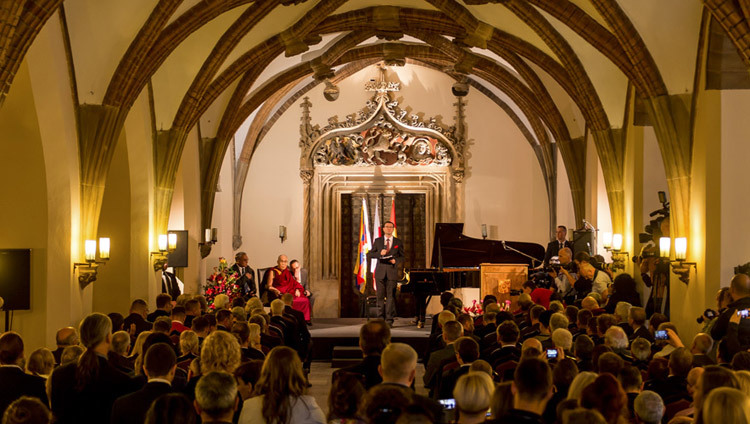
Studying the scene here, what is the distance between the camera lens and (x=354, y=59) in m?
19.4

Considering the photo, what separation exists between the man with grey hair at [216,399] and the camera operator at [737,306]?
4191mm

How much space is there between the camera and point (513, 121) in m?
20.8

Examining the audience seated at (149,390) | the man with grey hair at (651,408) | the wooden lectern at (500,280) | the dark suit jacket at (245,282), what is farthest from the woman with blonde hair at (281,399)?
the dark suit jacket at (245,282)

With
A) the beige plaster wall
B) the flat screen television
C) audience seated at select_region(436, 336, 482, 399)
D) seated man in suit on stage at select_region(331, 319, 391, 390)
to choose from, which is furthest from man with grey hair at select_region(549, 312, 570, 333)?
the beige plaster wall

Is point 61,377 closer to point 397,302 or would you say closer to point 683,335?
point 683,335

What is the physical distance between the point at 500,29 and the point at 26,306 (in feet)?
27.2

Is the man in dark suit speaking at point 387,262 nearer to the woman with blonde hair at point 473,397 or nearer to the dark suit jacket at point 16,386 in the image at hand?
the dark suit jacket at point 16,386

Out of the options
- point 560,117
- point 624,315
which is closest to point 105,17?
point 624,315

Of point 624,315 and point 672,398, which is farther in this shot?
point 624,315

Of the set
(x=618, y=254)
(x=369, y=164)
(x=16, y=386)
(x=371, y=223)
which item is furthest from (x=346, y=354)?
(x=16, y=386)

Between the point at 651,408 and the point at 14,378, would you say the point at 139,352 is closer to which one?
the point at 14,378

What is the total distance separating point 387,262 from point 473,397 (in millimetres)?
11245

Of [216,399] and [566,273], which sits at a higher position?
[566,273]

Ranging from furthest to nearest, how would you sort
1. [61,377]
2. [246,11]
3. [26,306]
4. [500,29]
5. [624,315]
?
[500,29] < [246,11] < [26,306] < [624,315] < [61,377]
